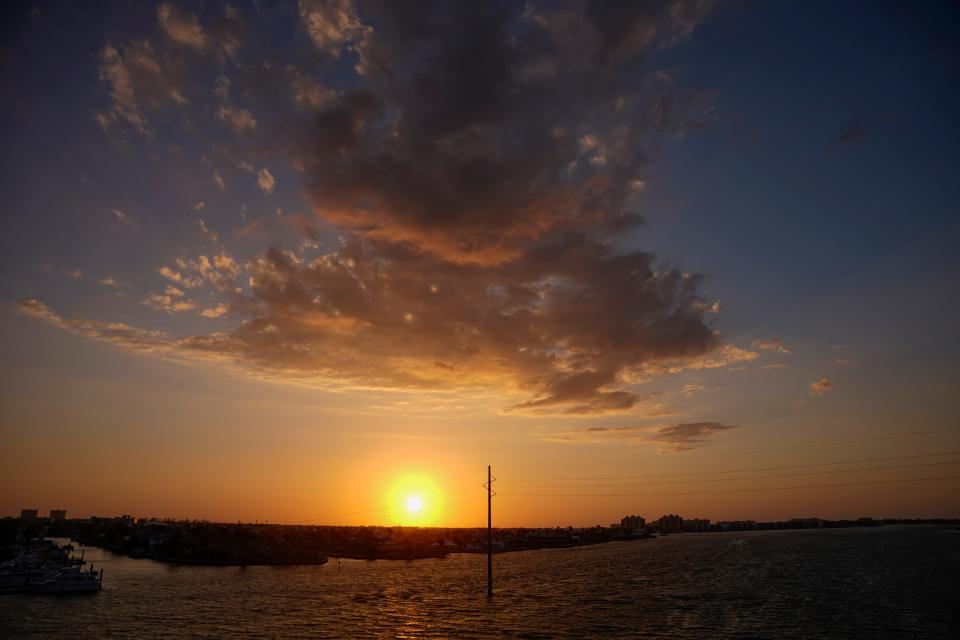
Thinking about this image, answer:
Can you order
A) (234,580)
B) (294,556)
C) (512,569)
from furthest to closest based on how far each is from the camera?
(294,556)
(512,569)
(234,580)

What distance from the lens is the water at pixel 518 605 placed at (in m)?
58.1

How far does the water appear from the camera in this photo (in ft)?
191

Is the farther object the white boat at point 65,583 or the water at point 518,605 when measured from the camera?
the white boat at point 65,583

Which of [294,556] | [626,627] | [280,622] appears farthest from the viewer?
[294,556]

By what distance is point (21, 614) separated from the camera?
232 feet

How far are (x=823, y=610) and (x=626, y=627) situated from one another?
28.2 metres

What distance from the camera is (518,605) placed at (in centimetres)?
7412

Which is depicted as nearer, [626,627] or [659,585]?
[626,627]

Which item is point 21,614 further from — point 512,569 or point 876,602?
point 876,602

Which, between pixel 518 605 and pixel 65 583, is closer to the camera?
pixel 518 605

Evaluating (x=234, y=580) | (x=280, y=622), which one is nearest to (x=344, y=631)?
(x=280, y=622)

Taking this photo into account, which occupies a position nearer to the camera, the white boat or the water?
the water

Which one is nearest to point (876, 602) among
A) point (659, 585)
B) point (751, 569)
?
point (659, 585)

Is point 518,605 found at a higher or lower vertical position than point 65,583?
lower
